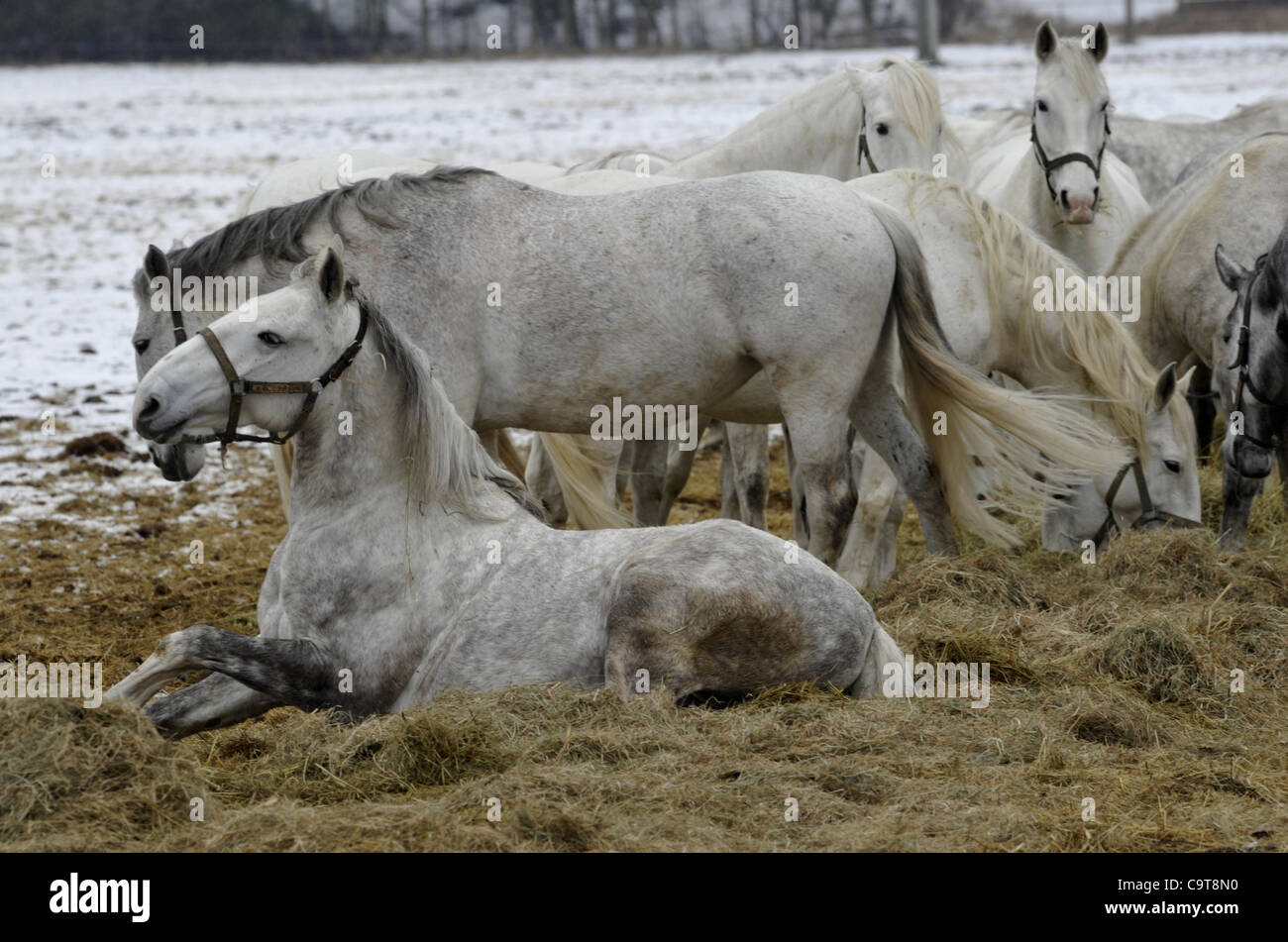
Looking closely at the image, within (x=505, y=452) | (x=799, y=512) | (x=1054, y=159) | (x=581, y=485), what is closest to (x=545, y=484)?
(x=505, y=452)

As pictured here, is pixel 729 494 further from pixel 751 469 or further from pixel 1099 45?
pixel 1099 45

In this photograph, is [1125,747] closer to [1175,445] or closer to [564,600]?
[564,600]

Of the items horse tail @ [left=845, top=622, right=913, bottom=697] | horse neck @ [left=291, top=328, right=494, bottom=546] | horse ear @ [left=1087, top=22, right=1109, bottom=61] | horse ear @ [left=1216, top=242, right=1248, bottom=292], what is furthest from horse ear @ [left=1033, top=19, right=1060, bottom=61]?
horse neck @ [left=291, top=328, right=494, bottom=546]

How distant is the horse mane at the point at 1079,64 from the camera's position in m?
7.39

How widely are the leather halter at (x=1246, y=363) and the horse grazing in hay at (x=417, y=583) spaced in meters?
2.41

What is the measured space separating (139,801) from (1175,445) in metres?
4.75

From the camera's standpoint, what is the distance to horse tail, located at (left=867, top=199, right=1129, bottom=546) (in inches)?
233

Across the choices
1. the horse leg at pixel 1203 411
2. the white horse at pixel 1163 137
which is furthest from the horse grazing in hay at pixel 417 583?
the white horse at pixel 1163 137

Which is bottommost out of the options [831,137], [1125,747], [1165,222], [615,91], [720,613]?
[1125,747]

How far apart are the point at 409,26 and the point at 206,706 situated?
3026cm

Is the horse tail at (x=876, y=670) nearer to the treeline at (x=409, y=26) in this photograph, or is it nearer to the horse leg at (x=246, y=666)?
the horse leg at (x=246, y=666)

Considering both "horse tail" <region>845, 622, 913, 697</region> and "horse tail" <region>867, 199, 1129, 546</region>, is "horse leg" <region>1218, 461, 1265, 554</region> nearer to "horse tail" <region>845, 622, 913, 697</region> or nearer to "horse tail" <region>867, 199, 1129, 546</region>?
"horse tail" <region>867, 199, 1129, 546</region>
